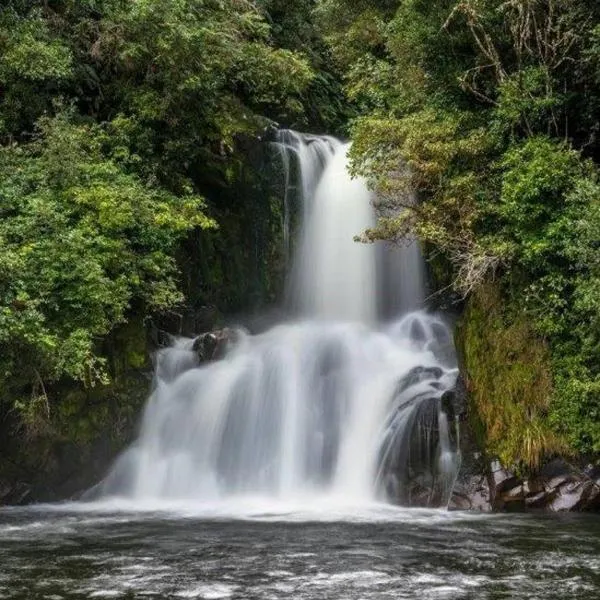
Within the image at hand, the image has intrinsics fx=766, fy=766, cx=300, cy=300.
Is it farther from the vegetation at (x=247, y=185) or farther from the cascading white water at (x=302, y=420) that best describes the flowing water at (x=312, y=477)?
the vegetation at (x=247, y=185)

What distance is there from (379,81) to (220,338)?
7192 millimetres

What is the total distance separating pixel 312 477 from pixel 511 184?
19.8 ft

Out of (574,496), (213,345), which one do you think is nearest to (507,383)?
(574,496)

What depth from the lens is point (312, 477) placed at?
43.7 ft

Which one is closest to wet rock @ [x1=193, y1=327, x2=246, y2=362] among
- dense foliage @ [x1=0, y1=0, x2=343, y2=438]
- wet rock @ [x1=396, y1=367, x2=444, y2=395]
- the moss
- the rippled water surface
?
dense foliage @ [x1=0, y1=0, x2=343, y2=438]

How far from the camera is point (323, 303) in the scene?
19.3m

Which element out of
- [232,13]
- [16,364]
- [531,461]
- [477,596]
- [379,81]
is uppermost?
[232,13]

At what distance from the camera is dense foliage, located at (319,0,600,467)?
1186 centimetres

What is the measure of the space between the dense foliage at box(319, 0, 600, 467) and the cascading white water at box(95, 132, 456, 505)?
1.31 m

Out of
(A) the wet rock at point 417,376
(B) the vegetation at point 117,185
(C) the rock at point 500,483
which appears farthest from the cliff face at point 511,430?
(B) the vegetation at point 117,185

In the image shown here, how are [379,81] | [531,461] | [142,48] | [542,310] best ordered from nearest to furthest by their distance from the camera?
[531,461], [542,310], [142,48], [379,81]

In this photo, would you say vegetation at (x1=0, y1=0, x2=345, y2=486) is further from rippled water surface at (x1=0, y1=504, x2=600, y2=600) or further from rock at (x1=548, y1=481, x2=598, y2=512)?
rock at (x1=548, y1=481, x2=598, y2=512)

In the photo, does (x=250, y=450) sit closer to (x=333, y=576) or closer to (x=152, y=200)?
(x=152, y=200)

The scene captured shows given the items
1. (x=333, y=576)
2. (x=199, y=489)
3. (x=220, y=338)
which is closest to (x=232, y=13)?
(x=220, y=338)
